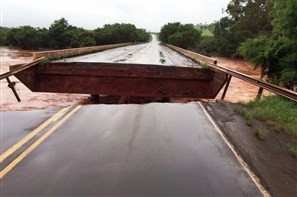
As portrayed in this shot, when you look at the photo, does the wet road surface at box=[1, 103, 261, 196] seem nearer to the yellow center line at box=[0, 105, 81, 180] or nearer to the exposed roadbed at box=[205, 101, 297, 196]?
the yellow center line at box=[0, 105, 81, 180]

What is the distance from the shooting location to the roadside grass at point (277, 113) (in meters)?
8.33

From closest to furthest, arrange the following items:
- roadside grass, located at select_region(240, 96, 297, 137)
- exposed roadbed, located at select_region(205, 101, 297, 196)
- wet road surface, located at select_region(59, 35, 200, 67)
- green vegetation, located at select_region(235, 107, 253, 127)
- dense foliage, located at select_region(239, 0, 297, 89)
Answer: exposed roadbed, located at select_region(205, 101, 297, 196) → roadside grass, located at select_region(240, 96, 297, 137) → green vegetation, located at select_region(235, 107, 253, 127) → dense foliage, located at select_region(239, 0, 297, 89) → wet road surface, located at select_region(59, 35, 200, 67)

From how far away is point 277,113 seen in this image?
380 inches

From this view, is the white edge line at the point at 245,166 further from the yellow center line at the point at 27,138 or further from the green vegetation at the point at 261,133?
the yellow center line at the point at 27,138

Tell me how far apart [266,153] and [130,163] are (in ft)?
8.89

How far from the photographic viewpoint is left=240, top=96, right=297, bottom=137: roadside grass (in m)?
8.33

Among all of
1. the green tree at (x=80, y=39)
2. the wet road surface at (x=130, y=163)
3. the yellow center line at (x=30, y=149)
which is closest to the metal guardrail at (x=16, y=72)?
the yellow center line at (x=30, y=149)

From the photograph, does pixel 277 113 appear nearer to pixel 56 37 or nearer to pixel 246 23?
pixel 246 23

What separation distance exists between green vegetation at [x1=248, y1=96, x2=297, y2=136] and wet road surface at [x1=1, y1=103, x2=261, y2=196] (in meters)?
1.64

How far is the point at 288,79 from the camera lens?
37.2 feet

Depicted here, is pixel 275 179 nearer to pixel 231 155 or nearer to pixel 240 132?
pixel 231 155

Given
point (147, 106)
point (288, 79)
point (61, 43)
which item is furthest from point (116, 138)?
point (61, 43)

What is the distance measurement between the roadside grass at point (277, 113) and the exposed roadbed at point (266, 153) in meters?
0.30

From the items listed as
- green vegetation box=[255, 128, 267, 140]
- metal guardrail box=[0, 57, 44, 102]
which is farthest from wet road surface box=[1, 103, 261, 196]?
metal guardrail box=[0, 57, 44, 102]
